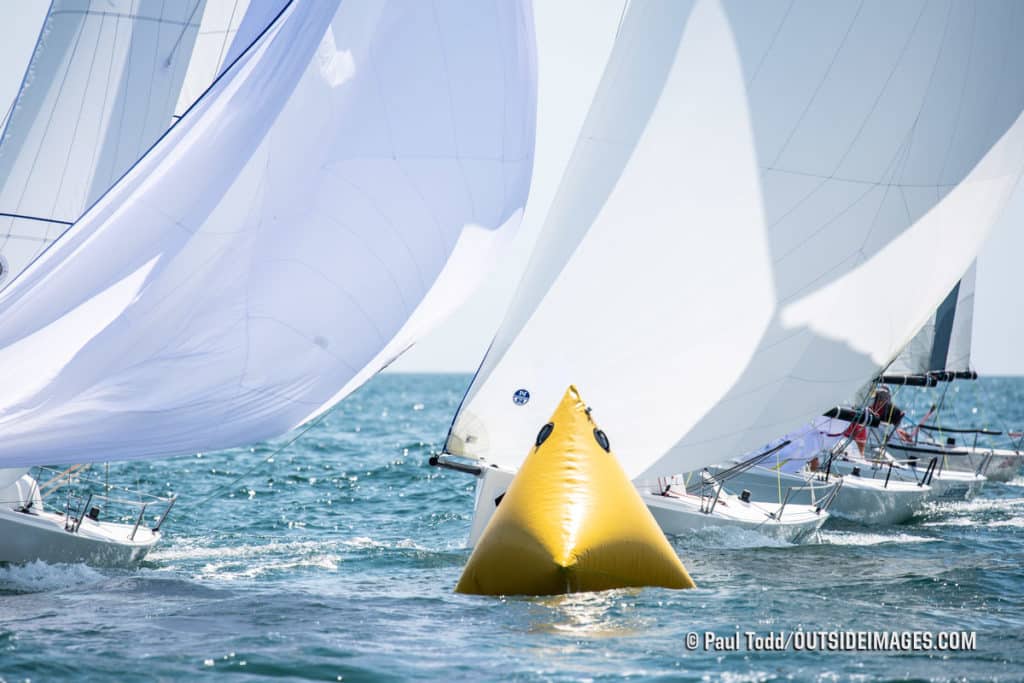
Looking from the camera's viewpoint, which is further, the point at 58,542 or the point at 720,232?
the point at 720,232

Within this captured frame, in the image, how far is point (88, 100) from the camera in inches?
543

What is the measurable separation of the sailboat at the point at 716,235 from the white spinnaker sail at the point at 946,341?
44.3 ft

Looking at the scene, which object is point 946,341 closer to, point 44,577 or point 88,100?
point 88,100

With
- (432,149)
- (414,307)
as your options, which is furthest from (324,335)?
(432,149)

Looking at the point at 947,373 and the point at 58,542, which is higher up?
the point at 947,373

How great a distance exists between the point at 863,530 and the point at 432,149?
968 centimetres

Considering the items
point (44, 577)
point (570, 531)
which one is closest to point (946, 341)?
point (570, 531)

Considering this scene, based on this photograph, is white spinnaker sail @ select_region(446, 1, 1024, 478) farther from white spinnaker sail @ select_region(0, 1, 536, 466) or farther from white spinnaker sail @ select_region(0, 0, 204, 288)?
white spinnaker sail @ select_region(0, 0, 204, 288)

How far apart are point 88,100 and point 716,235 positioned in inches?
273

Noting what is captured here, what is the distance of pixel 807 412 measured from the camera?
13.6m

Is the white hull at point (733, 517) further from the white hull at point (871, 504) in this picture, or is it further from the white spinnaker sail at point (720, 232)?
the white hull at point (871, 504)

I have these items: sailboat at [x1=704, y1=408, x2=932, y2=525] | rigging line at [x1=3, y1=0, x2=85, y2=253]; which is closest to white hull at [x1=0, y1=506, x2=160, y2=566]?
rigging line at [x1=3, y1=0, x2=85, y2=253]

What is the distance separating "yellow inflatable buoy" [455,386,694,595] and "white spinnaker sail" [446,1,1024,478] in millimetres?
1783

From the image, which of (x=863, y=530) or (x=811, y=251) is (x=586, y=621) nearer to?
(x=811, y=251)
